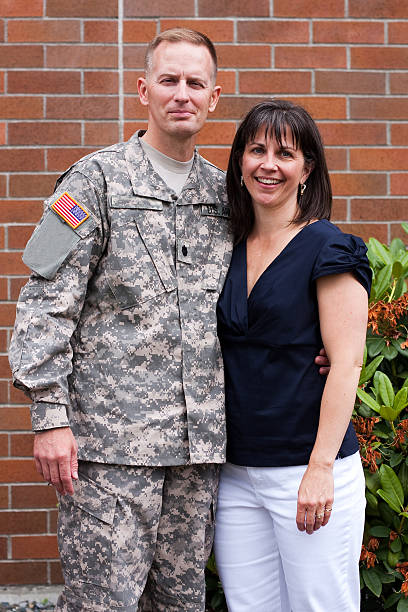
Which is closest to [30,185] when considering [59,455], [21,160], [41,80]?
[21,160]

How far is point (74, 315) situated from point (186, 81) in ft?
2.49

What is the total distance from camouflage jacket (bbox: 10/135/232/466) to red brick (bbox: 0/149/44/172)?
1.05m

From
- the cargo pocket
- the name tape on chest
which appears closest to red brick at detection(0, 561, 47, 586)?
the cargo pocket

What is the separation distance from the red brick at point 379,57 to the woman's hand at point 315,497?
1951mm

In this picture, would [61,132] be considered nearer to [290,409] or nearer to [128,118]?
[128,118]

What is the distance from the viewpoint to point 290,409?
2154 mm

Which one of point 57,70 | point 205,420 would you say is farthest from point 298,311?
point 57,70

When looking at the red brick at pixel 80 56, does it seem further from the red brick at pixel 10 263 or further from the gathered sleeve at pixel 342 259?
the gathered sleeve at pixel 342 259

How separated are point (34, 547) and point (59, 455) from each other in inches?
56.7

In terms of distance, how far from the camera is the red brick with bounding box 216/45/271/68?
3.25 meters

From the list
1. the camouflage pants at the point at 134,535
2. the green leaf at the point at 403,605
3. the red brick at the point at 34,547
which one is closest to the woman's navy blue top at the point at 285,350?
the camouflage pants at the point at 134,535

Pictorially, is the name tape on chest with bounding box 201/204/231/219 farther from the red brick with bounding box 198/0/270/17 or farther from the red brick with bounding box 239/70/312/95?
the red brick with bounding box 198/0/270/17

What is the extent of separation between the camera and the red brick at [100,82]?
3.20 meters

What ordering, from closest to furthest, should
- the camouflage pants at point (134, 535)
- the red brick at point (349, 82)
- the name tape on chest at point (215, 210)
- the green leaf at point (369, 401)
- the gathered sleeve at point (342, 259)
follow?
the gathered sleeve at point (342, 259), the camouflage pants at point (134, 535), the name tape on chest at point (215, 210), the green leaf at point (369, 401), the red brick at point (349, 82)
